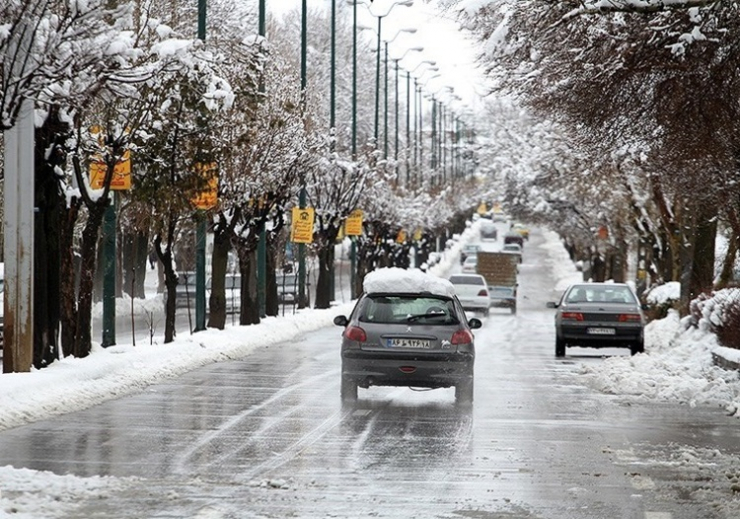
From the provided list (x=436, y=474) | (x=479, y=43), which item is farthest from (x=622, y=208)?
(x=436, y=474)

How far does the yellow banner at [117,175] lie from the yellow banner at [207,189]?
1836 mm

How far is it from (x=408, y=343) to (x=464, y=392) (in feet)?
3.05

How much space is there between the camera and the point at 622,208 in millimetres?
58156

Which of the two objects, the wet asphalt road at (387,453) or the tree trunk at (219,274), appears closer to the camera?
the wet asphalt road at (387,453)

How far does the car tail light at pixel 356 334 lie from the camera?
18812mm

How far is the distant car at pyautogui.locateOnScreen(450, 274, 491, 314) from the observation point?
197 feet

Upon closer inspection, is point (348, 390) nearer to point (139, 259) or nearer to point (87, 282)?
point (87, 282)

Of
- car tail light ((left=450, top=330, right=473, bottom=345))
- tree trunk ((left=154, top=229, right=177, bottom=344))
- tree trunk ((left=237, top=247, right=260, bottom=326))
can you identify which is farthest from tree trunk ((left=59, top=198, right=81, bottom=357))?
tree trunk ((left=237, top=247, right=260, bottom=326))

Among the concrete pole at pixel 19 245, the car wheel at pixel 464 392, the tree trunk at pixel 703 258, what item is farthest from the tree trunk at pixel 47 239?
the tree trunk at pixel 703 258

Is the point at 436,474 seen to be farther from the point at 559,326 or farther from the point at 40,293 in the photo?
the point at 559,326

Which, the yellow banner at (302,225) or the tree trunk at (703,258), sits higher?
the yellow banner at (302,225)

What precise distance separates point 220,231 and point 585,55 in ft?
61.4

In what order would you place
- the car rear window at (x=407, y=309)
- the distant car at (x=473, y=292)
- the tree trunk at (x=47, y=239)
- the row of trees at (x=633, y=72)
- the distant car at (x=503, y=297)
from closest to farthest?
the row of trees at (x=633, y=72) → the car rear window at (x=407, y=309) → the tree trunk at (x=47, y=239) → the distant car at (x=473, y=292) → the distant car at (x=503, y=297)

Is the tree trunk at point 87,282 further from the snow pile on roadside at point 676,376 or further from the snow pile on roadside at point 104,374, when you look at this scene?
the snow pile on roadside at point 676,376
